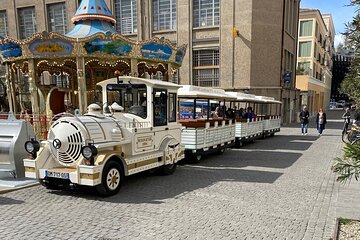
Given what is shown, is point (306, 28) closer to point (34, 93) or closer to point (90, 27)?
point (90, 27)

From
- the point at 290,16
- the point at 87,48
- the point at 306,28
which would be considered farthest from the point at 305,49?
the point at 87,48

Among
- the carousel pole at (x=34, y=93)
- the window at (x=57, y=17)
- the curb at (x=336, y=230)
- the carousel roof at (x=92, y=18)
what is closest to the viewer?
the curb at (x=336, y=230)

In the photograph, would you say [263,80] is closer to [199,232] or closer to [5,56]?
[5,56]

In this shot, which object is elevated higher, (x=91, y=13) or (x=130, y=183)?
(x=91, y=13)

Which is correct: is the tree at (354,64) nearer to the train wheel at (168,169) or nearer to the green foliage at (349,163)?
the green foliage at (349,163)

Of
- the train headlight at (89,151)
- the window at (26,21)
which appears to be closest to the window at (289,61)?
the window at (26,21)

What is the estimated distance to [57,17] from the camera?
29.6m

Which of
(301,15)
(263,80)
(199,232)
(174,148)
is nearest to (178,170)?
(174,148)

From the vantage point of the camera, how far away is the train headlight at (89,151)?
5.91 metres

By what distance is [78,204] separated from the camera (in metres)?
6.02

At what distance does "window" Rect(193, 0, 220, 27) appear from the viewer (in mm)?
24484

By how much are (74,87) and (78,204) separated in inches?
463

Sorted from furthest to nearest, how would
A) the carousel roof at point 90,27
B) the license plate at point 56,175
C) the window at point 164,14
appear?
the window at point 164,14
the carousel roof at point 90,27
the license plate at point 56,175

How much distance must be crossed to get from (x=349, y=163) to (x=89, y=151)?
4.69 metres
